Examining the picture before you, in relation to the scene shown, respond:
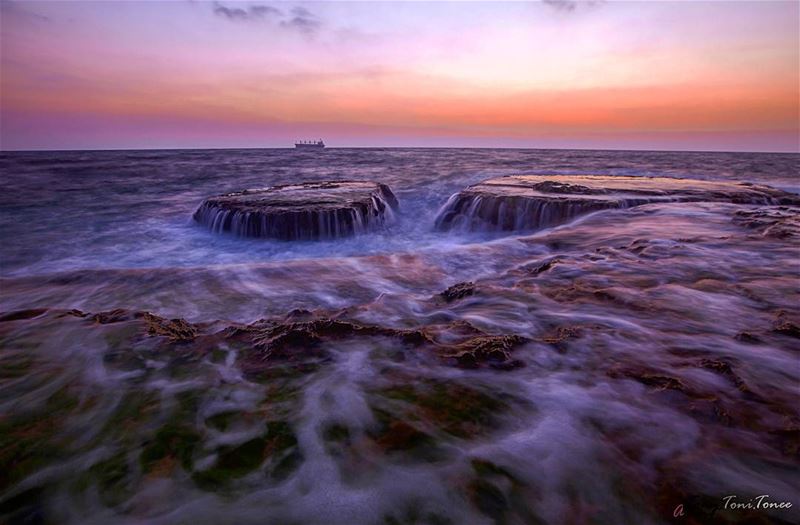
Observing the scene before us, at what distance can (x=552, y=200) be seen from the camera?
11.9m

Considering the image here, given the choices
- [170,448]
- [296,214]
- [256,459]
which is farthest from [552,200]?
[170,448]

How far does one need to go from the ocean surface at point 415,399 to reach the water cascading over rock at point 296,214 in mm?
5533

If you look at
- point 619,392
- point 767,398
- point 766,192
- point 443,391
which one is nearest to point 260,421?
point 443,391

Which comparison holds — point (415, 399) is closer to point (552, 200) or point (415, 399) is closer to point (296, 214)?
point (296, 214)

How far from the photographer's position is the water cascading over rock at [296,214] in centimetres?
1146

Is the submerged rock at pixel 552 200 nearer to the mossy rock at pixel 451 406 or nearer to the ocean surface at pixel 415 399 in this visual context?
the ocean surface at pixel 415 399

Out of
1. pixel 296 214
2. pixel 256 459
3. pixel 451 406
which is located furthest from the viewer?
pixel 296 214

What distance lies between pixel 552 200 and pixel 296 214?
739cm

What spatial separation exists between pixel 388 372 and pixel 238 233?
9940mm

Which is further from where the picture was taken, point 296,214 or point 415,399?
point 296,214

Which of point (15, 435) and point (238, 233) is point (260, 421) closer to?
point (15, 435)

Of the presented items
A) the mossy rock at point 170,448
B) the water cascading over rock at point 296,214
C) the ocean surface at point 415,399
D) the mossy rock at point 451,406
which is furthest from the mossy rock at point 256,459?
the water cascading over rock at point 296,214

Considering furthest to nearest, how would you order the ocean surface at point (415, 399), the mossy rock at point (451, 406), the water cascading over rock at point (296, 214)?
1. the water cascading over rock at point (296, 214)
2. the mossy rock at point (451, 406)
3. the ocean surface at point (415, 399)

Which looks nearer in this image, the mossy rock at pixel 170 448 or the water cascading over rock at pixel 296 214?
the mossy rock at pixel 170 448
